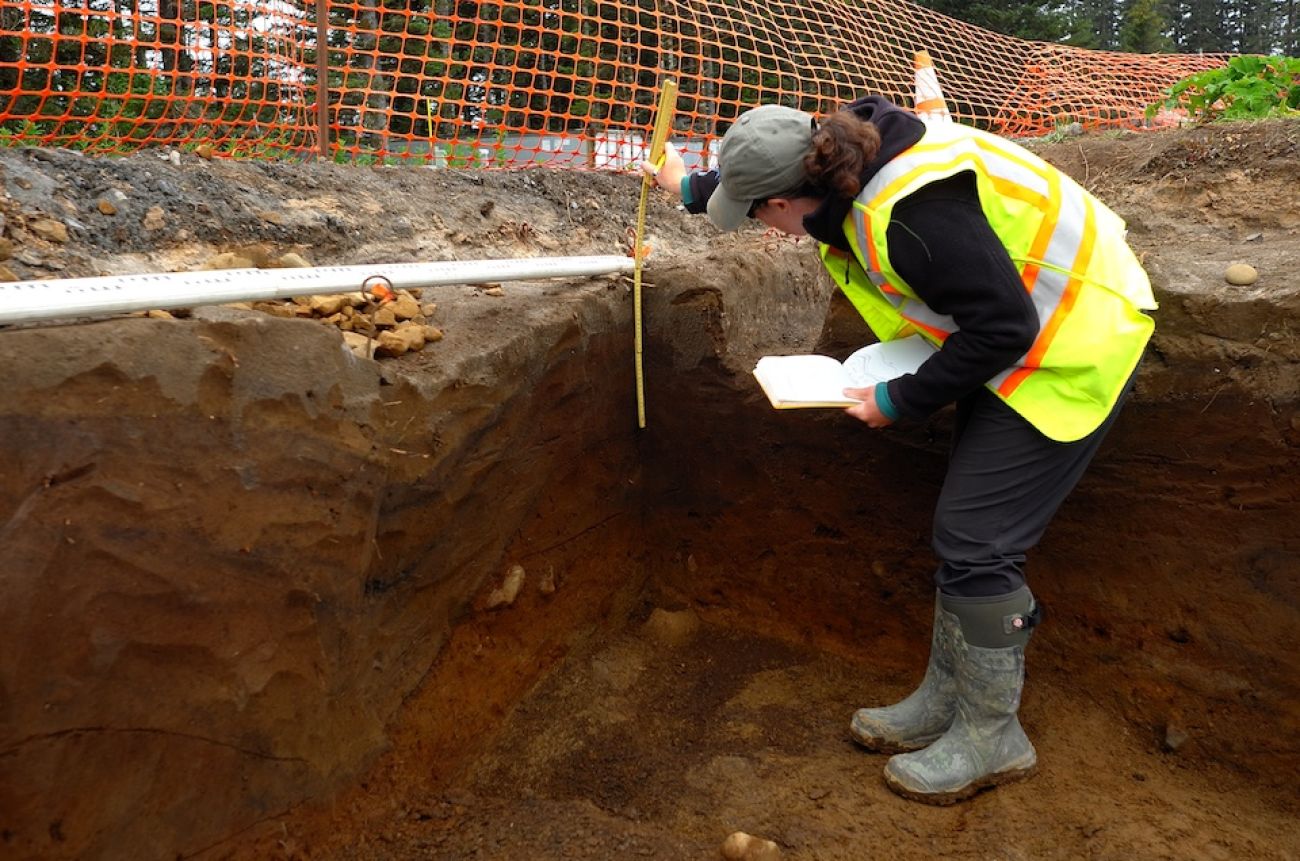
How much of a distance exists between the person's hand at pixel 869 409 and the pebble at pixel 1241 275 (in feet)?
3.93

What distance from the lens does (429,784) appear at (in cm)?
266

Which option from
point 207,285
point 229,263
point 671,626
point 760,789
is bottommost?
point 671,626

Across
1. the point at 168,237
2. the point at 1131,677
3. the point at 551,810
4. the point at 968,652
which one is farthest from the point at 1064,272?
the point at 168,237

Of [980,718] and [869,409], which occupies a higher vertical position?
[869,409]

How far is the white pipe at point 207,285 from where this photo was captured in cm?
184

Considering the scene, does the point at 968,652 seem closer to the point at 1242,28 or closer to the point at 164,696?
the point at 164,696

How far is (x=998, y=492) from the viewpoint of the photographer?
8.02 ft

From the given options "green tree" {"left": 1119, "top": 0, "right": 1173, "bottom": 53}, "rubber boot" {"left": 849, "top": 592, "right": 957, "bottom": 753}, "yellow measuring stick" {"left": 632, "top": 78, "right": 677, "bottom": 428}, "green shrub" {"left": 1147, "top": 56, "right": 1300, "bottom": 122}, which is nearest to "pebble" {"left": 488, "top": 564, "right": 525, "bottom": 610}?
"yellow measuring stick" {"left": 632, "top": 78, "right": 677, "bottom": 428}

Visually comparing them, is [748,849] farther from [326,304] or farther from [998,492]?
[326,304]

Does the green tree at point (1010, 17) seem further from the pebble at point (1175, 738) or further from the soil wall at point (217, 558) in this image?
the soil wall at point (217, 558)

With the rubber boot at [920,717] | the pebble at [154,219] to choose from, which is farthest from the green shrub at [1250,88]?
the pebble at [154,219]

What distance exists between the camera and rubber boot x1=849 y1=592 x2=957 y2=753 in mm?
2838

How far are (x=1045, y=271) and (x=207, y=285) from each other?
71.8 inches

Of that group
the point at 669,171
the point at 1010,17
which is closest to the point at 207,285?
the point at 669,171
